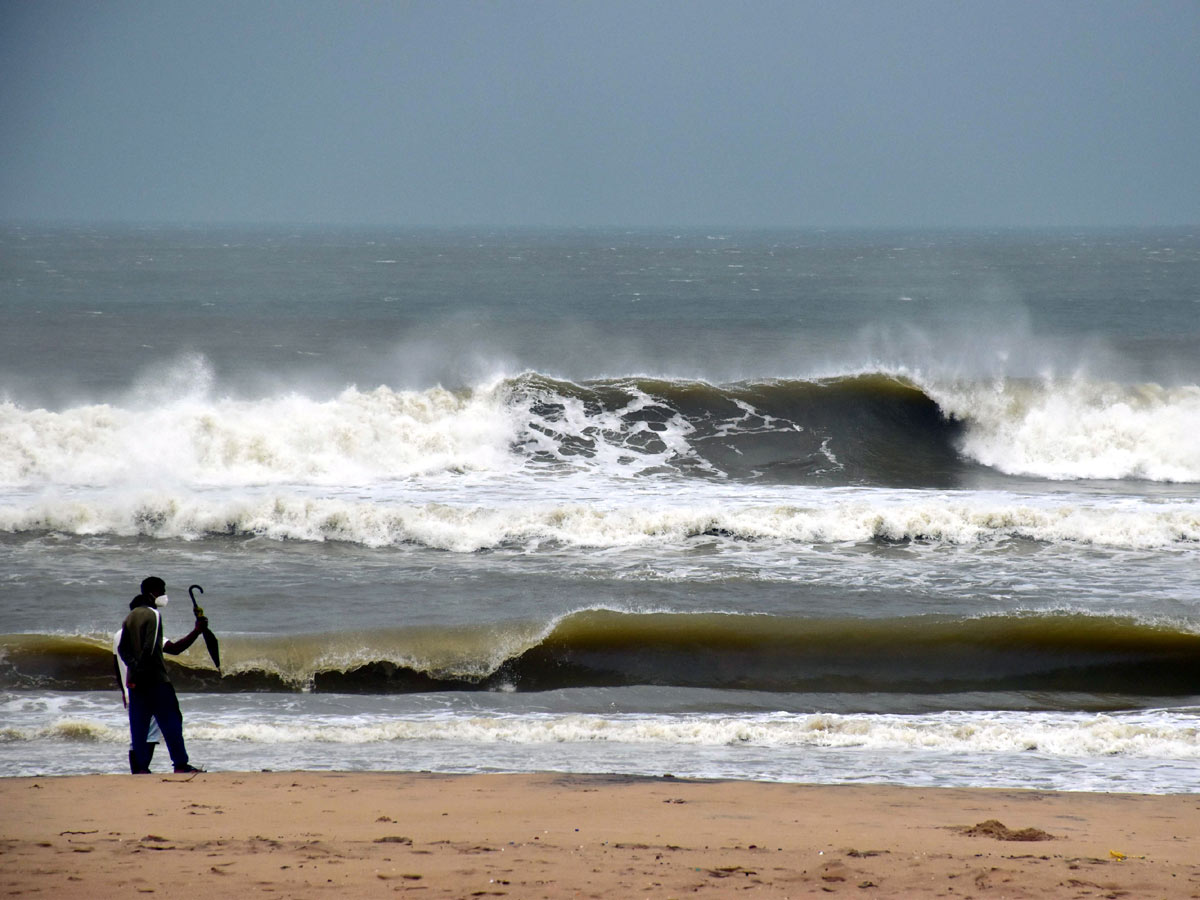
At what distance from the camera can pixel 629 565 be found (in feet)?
44.4

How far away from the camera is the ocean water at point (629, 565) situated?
8.64 m

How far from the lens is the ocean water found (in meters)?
8.64

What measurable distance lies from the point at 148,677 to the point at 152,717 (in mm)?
321

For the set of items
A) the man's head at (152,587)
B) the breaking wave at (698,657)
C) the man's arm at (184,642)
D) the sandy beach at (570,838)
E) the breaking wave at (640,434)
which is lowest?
the sandy beach at (570,838)

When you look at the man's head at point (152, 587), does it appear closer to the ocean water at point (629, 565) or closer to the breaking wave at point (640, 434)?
the ocean water at point (629, 565)

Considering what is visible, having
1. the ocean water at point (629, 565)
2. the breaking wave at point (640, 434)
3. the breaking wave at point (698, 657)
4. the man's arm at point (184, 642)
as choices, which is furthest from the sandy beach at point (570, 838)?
the breaking wave at point (640, 434)

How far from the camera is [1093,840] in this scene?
5949mm

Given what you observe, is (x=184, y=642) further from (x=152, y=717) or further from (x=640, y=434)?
(x=640, y=434)

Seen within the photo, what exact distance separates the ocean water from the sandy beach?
0.87 meters

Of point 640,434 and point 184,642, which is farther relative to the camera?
point 640,434

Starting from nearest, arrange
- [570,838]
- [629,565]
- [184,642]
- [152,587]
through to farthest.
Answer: [570,838], [184,642], [152,587], [629,565]

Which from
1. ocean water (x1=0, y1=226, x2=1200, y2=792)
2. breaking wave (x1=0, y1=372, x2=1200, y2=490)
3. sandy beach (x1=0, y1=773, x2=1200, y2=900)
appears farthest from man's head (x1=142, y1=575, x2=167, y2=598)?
breaking wave (x1=0, y1=372, x2=1200, y2=490)

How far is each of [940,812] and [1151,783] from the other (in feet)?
6.55

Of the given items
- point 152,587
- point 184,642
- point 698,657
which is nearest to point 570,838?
point 184,642
